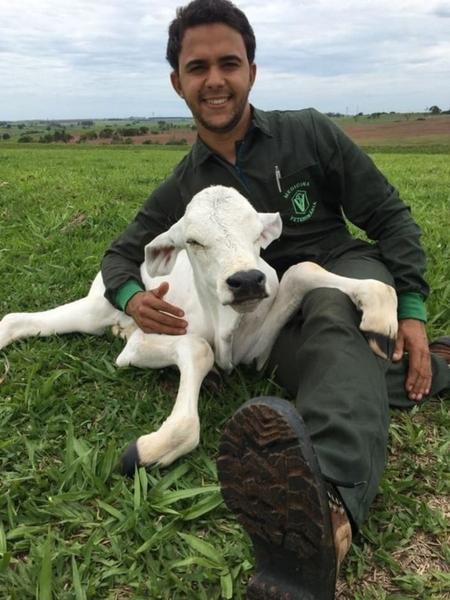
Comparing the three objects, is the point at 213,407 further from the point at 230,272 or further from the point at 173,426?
the point at 230,272

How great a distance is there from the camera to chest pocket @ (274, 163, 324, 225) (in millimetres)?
3410

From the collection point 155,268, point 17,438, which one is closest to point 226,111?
point 155,268

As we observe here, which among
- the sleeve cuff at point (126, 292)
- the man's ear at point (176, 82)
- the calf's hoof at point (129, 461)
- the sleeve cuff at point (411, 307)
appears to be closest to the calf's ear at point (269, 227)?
the sleeve cuff at point (411, 307)

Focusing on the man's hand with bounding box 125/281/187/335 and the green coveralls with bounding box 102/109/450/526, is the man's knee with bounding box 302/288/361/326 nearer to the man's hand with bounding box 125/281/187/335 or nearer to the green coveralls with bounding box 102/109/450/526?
the green coveralls with bounding box 102/109/450/526

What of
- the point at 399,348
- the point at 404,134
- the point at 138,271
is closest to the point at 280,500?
the point at 399,348

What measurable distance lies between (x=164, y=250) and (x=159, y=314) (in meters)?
0.34

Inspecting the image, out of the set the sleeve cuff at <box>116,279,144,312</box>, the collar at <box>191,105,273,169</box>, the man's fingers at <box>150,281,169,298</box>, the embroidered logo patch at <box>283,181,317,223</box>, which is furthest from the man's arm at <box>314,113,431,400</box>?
the sleeve cuff at <box>116,279,144,312</box>

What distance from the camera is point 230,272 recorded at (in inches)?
103

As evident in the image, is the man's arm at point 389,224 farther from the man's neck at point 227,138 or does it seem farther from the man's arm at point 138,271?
the man's arm at point 138,271

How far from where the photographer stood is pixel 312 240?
3.53 metres

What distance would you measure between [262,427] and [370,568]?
2.38 ft

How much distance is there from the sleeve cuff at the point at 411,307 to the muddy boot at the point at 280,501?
142cm

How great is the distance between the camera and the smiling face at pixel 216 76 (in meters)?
3.27

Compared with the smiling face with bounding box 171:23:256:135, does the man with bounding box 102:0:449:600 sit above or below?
below
